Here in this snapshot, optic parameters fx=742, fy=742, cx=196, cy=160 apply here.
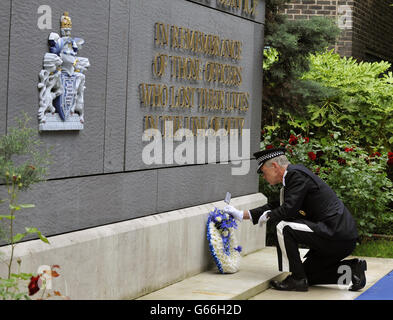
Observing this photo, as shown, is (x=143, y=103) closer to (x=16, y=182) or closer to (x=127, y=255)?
(x=127, y=255)

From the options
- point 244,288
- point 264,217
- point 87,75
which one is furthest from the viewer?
point 264,217

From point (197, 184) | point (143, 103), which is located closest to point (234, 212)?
point (197, 184)

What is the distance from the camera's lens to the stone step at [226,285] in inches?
259

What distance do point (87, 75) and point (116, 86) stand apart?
1.42ft

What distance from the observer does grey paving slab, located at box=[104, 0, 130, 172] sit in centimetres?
621

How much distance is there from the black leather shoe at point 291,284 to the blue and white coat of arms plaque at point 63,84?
8.96 feet

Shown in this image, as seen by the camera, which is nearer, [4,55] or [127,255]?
[4,55]

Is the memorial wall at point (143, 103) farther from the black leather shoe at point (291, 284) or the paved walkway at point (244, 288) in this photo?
the black leather shoe at point (291, 284)

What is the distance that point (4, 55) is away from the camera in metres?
5.00

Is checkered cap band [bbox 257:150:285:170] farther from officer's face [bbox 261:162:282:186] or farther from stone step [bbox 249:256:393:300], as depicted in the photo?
stone step [bbox 249:256:393:300]

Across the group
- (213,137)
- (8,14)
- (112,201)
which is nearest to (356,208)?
(213,137)

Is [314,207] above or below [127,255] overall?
above

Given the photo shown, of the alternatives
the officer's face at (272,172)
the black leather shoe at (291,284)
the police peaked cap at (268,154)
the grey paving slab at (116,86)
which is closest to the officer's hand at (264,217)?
the officer's face at (272,172)

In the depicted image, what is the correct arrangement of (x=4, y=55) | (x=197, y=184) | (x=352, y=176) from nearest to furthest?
(x=4, y=55) → (x=197, y=184) → (x=352, y=176)
